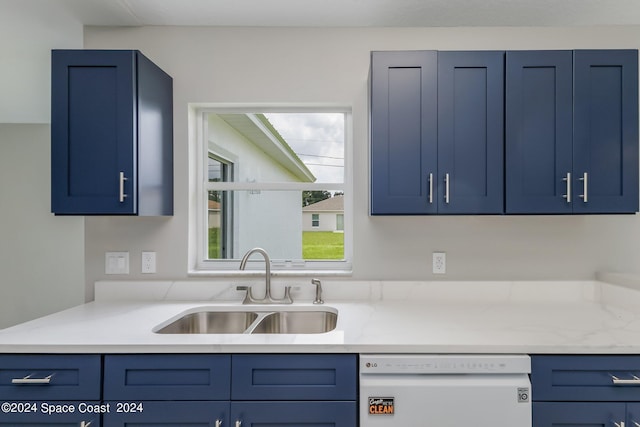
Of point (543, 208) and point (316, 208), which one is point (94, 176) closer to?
point (316, 208)

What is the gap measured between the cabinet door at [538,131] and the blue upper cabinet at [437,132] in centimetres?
6

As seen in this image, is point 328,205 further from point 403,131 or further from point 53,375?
point 53,375

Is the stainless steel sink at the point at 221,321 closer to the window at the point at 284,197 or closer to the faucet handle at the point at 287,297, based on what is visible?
the faucet handle at the point at 287,297

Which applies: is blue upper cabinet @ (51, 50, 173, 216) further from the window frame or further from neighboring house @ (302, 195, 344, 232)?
neighboring house @ (302, 195, 344, 232)

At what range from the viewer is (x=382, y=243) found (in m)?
2.06

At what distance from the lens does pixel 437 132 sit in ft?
5.63

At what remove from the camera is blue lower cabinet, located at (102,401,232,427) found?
1.33 meters

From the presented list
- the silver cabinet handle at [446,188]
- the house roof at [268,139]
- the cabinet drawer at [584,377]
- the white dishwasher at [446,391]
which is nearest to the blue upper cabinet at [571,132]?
the silver cabinet handle at [446,188]

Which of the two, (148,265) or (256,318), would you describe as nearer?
(256,318)

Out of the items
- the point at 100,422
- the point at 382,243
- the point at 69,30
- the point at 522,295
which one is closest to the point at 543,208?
the point at 522,295

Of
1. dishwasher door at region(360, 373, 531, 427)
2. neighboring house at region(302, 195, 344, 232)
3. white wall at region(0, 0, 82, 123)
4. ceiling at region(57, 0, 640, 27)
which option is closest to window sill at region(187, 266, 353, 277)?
neighboring house at region(302, 195, 344, 232)

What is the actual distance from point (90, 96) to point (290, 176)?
112cm

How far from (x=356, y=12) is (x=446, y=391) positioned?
1870 mm

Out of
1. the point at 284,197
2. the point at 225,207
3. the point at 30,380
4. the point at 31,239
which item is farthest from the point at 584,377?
the point at 31,239
